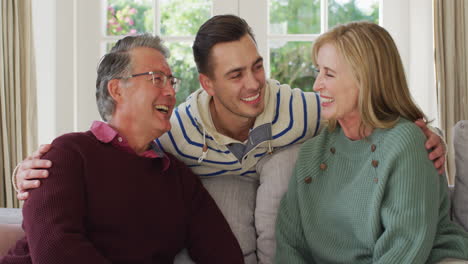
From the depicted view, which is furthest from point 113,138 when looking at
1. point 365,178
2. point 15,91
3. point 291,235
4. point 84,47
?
point 84,47

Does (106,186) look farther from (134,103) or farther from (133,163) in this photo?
(134,103)

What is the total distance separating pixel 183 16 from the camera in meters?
3.45

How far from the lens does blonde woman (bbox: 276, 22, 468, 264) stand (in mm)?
1626

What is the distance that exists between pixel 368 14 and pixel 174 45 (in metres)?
1.24

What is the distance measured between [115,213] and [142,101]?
41 cm

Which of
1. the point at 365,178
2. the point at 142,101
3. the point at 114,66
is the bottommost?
the point at 365,178

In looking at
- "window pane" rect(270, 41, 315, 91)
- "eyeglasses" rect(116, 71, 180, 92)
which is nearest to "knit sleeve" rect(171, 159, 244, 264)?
"eyeglasses" rect(116, 71, 180, 92)

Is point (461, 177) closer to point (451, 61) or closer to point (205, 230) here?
point (205, 230)

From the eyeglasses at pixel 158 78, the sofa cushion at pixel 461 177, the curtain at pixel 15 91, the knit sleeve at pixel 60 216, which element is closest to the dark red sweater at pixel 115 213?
the knit sleeve at pixel 60 216

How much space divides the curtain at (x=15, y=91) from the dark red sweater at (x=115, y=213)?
4.73ft

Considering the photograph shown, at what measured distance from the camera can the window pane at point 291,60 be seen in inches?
134

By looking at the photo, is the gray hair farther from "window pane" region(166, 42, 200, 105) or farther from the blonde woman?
"window pane" region(166, 42, 200, 105)

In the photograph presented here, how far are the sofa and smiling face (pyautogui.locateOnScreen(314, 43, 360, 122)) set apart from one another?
32cm

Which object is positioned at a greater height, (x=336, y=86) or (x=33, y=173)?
(x=336, y=86)
